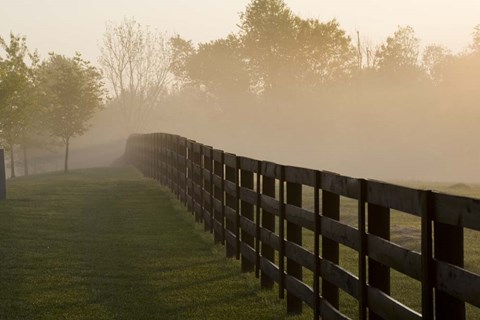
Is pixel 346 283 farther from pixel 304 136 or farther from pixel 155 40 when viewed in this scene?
pixel 155 40

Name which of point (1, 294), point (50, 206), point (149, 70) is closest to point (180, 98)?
point (149, 70)

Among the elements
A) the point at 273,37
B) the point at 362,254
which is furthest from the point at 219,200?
the point at 273,37

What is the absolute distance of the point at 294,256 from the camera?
9805 mm

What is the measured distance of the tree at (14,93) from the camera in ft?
174

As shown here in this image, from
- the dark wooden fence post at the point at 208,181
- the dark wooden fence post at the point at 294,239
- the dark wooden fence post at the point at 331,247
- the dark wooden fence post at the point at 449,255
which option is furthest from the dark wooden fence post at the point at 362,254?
the dark wooden fence post at the point at 208,181

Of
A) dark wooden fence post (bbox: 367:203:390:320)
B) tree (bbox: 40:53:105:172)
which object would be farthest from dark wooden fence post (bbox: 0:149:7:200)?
tree (bbox: 40:53:105:172)

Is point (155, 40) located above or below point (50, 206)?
above

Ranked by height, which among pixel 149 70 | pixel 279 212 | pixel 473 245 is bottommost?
pixel 473 245

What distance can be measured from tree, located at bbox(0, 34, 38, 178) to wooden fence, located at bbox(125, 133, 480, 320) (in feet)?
128

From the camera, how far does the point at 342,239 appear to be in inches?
315

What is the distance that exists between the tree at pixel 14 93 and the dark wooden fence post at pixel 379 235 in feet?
157

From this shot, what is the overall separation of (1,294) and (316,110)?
91.5 metres

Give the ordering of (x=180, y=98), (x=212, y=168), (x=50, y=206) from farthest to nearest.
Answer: (x=180, y=98), (x=50, y=206), (x=212, y=168)

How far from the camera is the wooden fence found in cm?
578
